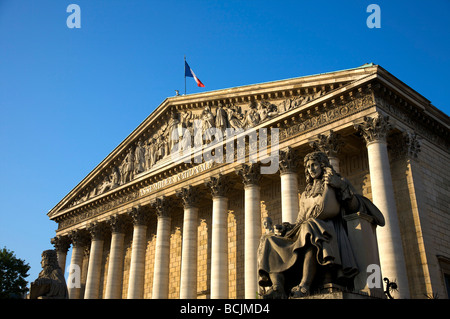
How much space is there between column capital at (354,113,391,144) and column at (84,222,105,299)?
58.6ft

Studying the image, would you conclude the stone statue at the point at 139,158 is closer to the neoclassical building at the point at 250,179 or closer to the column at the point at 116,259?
the neoclassical building at the point at 250,179

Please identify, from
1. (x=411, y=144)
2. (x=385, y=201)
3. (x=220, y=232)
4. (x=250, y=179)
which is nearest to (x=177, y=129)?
(x=250, y=179)

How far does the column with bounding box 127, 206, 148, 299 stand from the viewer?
22.9 m

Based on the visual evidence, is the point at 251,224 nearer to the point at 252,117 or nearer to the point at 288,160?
the point at 288,160

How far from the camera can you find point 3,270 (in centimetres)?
3147

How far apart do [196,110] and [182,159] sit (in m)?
2.92

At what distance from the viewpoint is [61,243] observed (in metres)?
30.7

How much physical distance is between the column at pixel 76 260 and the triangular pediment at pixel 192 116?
196 centimetres

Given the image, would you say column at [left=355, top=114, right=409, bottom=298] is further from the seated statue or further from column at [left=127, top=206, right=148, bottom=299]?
column at [left=127, top=206, right=148, bottom=299]

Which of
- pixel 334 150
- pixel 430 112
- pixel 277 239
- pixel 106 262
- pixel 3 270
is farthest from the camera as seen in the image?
pixel 3 270

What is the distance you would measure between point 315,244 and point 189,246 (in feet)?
51.8

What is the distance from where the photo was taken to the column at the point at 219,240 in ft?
60.7

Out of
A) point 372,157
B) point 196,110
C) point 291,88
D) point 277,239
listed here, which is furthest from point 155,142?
point 277,239
